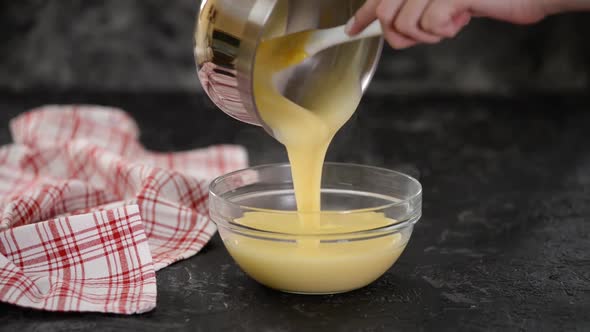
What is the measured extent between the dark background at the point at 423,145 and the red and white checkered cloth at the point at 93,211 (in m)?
0.05

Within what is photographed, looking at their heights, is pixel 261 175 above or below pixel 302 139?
below

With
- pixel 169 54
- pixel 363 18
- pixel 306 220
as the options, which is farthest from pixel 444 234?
pixel 169 54

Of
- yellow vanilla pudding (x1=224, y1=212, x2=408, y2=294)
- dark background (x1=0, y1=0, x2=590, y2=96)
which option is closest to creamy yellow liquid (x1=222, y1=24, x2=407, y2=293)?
yellow vanilla pudding (x1=224, y1=212, x2=408, y2=294)

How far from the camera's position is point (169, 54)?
133 inches

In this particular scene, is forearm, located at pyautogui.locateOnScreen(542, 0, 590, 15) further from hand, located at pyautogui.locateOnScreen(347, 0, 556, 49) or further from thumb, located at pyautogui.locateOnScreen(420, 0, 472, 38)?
thumb, located at pyautogui.locateOnScreen(420, 0, 472, 38)

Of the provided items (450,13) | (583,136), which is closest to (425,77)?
(583,136)

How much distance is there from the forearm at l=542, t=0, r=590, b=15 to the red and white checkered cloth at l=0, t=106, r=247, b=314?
2.70 feet

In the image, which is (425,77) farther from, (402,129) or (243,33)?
(243,33)

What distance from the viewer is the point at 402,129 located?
2836 mm

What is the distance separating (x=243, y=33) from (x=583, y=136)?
5.88ft

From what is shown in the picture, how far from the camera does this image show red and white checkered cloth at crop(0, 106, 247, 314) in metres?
1.42

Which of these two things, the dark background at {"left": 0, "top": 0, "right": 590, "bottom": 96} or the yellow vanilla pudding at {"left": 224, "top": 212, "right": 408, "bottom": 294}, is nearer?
the yellow vanilla pudding at {"left": 224, "top": 212, "right": 408, "bottom": 294}

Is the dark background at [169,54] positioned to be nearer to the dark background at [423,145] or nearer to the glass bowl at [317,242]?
the dark background at [423,145]

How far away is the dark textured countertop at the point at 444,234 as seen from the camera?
1340 mm
